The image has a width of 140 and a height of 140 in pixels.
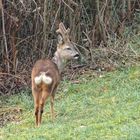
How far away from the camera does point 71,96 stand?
10977 millimetres

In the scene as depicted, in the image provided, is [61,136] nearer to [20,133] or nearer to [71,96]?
[20,133]

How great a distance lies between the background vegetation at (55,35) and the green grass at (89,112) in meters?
0.91

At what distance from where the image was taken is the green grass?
7484mm

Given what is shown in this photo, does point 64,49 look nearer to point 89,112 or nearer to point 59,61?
point 59,61

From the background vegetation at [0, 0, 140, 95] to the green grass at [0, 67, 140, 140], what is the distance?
909 mm

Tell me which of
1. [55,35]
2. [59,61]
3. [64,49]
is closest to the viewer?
[59,61]

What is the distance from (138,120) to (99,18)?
651cm

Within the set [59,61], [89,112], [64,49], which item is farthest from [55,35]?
[89,112]

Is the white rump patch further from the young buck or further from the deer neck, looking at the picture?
the deer neck

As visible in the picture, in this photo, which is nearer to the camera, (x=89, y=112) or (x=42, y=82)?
(x=42, y=82)

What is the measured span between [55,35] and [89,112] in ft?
14.8

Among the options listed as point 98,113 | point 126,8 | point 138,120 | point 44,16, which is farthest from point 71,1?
point 138,120

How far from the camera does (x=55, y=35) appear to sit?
13.6 metres

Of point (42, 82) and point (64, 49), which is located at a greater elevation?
point (42, 82)
